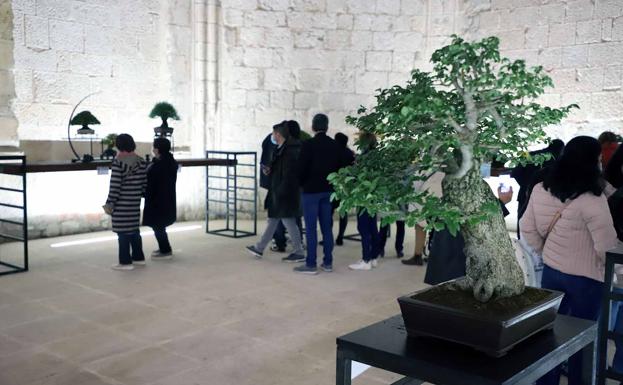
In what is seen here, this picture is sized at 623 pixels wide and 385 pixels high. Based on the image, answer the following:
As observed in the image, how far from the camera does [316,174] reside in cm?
501

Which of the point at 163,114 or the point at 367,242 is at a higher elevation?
the point at 163,114

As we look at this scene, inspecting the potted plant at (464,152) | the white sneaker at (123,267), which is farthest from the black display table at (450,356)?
the white sneaker at (123,267)

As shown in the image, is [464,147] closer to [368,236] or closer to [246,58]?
[368,236]

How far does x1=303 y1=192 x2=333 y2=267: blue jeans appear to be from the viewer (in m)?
5.10

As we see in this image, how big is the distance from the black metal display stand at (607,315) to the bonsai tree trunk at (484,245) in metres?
0.90

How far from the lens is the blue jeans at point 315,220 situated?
5.10m

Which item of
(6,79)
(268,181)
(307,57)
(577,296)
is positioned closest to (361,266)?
(268,181)

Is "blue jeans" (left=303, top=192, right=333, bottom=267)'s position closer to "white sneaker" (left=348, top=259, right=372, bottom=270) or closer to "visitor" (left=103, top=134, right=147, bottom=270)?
"white sneaker" (left=348, top=259, right=372, bottom=270)

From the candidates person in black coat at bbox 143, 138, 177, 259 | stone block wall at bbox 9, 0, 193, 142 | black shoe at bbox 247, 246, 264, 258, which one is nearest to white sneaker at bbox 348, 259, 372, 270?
black shoe at bbox 247, 246, 264, 258

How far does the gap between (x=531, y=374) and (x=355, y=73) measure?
7.13 meters

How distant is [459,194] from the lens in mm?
1628

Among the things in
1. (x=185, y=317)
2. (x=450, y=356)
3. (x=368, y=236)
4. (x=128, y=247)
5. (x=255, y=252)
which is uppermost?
(x=450, y=356)

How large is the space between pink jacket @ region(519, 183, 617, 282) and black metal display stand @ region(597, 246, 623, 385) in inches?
3.7

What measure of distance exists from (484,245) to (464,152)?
0.27 meters
